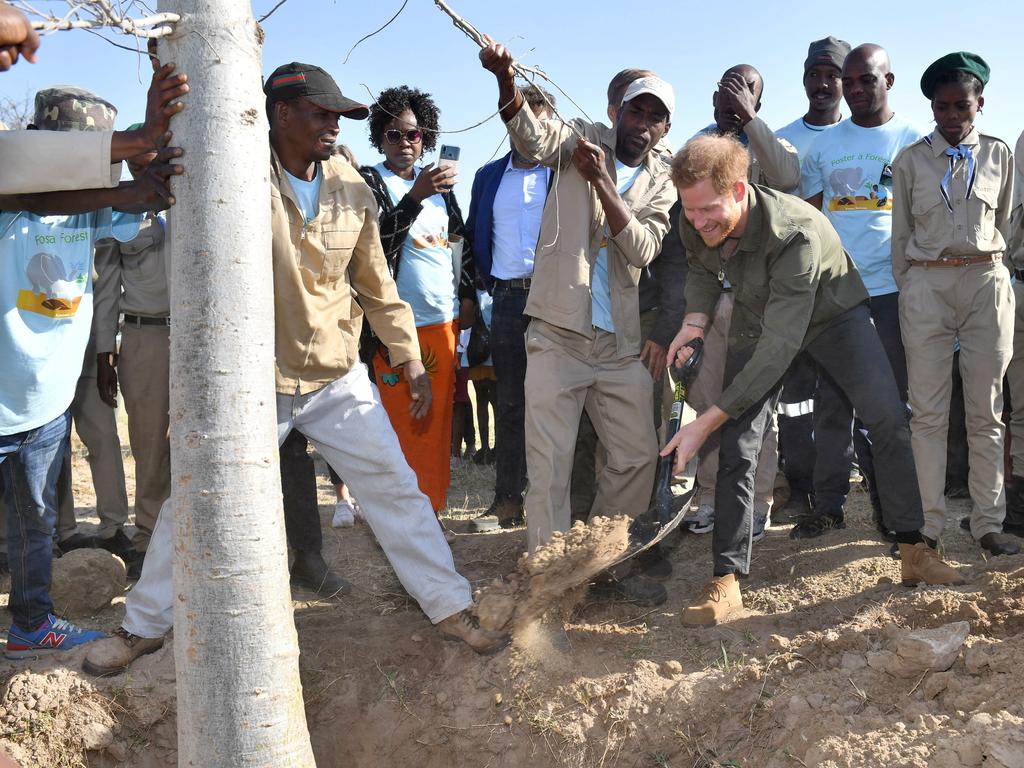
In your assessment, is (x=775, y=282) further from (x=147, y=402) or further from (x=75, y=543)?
(x=75, y=543)

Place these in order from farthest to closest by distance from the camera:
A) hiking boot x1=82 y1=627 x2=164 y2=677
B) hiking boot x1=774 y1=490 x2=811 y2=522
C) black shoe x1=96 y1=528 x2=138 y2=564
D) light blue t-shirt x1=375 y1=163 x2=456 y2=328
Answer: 1. hiking boot x1=774 y1=490 x2=811 y2=522
2. light blue t-shirt x1=375 y1=163 x2=456 y2=328
3. black shoe x1=96 y1=528 x2=138 y2=564
4. hiking boot x1=82 y1=627 x2=164 y2=677

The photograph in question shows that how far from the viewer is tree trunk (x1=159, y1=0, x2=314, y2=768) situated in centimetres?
257

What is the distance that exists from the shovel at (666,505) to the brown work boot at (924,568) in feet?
3.15

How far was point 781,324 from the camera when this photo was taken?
143 inches

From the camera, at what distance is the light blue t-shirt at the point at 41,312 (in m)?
3.48

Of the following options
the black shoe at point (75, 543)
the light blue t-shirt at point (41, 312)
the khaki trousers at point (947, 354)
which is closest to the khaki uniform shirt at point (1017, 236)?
the khaki trousers at point (947, 354)

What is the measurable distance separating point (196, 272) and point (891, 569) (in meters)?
3.33

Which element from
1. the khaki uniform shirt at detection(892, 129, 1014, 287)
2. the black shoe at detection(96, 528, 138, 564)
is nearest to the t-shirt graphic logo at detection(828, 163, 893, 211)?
the khaki uniform shirt at detection(892, 129, 1014, 287)

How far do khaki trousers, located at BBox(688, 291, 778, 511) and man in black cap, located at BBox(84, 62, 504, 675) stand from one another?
1663 millimetres

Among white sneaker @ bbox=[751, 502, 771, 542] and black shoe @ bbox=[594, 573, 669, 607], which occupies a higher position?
white sneaker @ bbox=[751, 502, 771, 542]

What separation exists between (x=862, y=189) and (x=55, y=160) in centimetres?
392

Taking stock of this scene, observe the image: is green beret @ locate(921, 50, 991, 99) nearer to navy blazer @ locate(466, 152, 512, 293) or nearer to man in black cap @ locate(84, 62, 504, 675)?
navy blazer @ locate(466, 152, 512, 293)

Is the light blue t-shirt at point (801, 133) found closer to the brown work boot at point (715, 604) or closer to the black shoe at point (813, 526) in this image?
the black shoe at point (813, 526)

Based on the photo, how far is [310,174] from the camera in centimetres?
364
